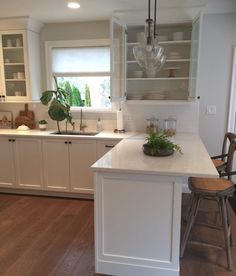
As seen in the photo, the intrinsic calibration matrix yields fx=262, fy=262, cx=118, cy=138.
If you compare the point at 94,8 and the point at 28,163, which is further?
Answer: the point at 28,163

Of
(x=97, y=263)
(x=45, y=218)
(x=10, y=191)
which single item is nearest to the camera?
(x=97, y=263)

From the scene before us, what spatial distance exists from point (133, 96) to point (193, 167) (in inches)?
77.7

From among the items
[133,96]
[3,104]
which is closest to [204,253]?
[133,96]

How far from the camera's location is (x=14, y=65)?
3.87 meters

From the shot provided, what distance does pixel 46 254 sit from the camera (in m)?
2.38

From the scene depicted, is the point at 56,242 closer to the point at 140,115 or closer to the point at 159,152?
the point at 159,152

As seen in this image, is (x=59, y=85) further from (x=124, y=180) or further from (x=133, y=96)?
(x=124, y=180)

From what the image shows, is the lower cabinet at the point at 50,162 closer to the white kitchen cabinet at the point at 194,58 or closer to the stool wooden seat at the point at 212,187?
the white kitchen cabinet at the point at 194,58

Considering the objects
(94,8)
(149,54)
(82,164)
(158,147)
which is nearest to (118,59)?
(94,8)

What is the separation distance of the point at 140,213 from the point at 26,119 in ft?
9.07

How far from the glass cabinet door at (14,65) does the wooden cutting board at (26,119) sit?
313 mm

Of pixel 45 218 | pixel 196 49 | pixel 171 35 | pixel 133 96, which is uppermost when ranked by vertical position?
pixel 171 35

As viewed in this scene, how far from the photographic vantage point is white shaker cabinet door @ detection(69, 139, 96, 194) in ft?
11.1

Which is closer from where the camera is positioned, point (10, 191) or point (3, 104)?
point (10, 191)
